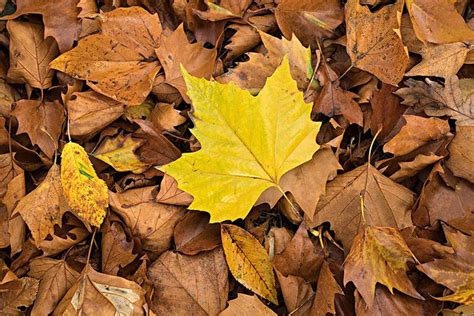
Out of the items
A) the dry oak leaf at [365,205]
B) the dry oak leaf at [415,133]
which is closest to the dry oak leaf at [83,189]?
the dry oak leaf at [365,205]

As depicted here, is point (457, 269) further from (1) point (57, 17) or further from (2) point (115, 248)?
(1) point (57, 17)

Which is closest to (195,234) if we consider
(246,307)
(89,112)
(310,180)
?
(246,307)

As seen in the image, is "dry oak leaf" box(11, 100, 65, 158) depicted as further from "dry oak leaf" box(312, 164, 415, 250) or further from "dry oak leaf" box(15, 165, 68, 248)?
"dry oak leaf" box(312, 164, 415, 250)

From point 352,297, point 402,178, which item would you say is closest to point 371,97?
point 402,178

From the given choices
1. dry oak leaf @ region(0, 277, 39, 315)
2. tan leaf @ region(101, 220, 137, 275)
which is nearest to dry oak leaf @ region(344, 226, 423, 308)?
tan leaf @ region(101, 220, 137, 275)

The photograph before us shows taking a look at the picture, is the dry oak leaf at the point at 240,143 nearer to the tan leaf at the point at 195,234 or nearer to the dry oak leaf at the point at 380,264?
the tan leaf at the point at 195,234

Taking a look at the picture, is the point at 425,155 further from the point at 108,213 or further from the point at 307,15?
the point at 108,213

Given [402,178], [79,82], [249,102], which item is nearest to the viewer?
[249,102]
